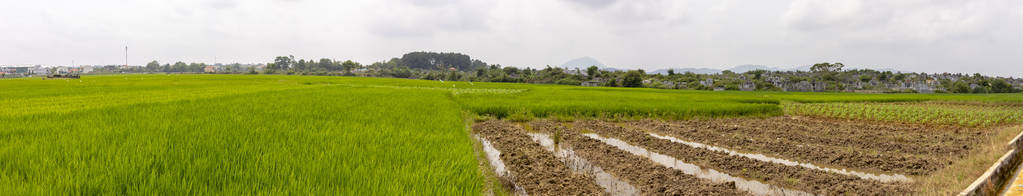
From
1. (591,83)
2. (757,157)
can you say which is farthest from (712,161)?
(591,83)

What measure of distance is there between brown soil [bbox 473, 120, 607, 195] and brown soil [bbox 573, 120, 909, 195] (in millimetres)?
2040

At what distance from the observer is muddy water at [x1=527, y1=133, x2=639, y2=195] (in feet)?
13.3

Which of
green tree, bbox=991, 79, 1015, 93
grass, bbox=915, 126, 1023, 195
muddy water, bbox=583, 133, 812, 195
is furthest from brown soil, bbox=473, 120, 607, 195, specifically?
green tree, bbox=991, 79, 1015, 93

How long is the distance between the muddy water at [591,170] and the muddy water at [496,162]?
2.91ft

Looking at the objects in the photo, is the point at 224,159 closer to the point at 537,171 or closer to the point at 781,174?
the point at 537,171

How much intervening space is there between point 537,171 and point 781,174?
2947mm

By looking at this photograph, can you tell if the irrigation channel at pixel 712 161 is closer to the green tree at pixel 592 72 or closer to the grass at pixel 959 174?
the grass at pixel 959 174

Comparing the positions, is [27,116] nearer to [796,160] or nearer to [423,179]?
[423,179]

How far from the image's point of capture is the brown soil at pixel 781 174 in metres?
3.99

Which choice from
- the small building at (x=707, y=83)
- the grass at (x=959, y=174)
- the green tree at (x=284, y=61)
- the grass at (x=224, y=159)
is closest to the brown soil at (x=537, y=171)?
the grass at (x=224, y=159)

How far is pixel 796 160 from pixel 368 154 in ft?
19.5

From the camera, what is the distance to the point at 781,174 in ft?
15.1

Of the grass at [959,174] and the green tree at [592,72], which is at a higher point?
the green tree at [592,72]

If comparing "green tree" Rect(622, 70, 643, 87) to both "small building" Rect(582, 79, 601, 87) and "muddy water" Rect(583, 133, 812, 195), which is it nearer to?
"small building" Rect(582, 79, 601, 87)
